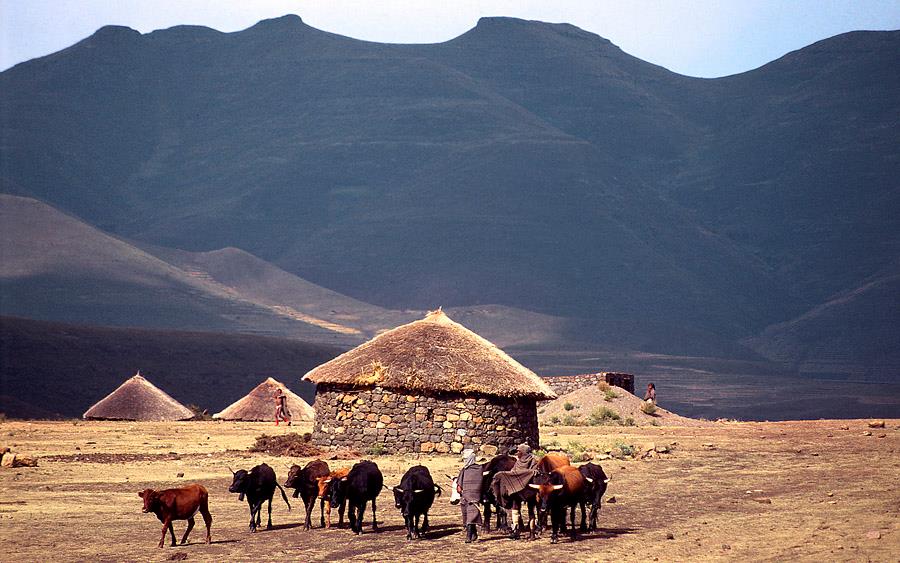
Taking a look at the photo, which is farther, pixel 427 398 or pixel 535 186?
pixel 535 186

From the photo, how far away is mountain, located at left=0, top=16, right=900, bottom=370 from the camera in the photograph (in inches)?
5320

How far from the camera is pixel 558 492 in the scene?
16.2 m

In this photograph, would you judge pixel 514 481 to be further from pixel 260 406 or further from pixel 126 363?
pixel 126 363

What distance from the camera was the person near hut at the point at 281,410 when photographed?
40.2 m

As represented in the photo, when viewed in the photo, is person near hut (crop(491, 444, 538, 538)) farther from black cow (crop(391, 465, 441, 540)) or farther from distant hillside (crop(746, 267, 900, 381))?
distant hillside (crop(746, 267, 900, 381))

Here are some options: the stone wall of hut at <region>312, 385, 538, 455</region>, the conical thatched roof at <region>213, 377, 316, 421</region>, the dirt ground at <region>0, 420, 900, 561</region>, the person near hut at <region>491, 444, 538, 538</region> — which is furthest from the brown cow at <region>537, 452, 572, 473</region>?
the conical thatched roof at <region>213, 377, 316, 421</region>

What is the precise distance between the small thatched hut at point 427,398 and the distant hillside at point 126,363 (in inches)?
1193

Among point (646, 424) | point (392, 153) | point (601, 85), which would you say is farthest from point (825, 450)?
point (601, 85)

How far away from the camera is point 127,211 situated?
17425cm

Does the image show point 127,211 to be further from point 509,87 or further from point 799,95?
point 799,95

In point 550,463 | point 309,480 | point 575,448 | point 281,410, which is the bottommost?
point 309,480

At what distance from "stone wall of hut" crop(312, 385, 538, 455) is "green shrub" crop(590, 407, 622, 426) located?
12755 mm

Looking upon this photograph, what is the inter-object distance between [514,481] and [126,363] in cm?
5361

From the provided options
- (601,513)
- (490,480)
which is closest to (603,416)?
(601,513)
